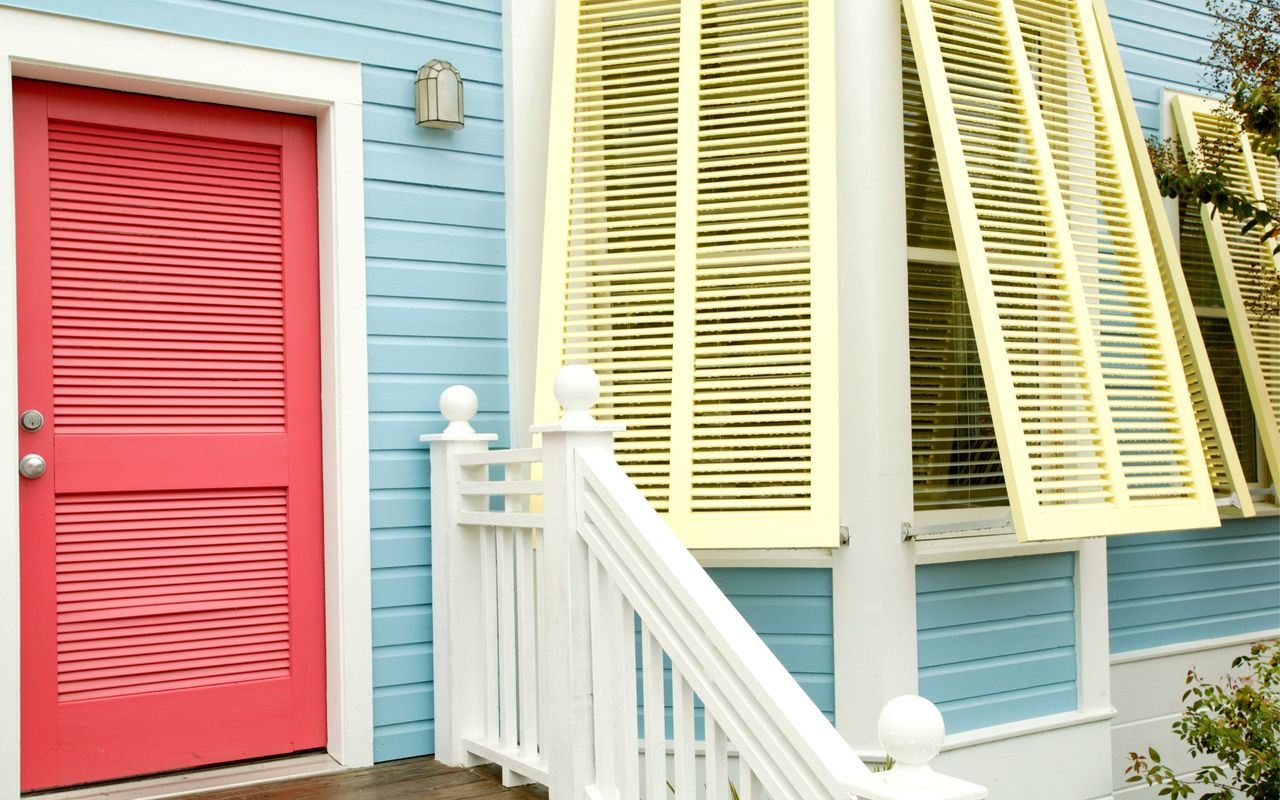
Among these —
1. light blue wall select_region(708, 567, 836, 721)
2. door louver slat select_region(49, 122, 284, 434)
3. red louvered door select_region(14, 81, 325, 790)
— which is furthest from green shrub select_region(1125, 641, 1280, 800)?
door louver slat select_region(49, 122, 284, 434)

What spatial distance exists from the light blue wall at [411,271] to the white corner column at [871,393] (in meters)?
1.06

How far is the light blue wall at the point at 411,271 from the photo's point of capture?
3539 mm

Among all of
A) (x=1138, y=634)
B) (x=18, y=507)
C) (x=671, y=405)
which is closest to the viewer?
(x=18, y=507)

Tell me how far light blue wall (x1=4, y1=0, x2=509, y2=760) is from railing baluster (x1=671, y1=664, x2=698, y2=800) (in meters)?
1.26

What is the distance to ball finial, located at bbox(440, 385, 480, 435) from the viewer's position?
3.50 m

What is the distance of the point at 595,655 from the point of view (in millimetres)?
2771

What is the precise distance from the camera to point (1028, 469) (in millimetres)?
3361

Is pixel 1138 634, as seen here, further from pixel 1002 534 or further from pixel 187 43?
pixel 187 43

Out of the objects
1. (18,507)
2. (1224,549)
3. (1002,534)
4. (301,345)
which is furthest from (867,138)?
(1224,549)

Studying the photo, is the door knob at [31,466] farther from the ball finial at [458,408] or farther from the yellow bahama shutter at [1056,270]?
the yellow bahama shutter at [1056,270]

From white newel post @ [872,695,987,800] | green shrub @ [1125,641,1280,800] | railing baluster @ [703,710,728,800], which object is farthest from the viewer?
green shrub @ [1125,641,1280,800]

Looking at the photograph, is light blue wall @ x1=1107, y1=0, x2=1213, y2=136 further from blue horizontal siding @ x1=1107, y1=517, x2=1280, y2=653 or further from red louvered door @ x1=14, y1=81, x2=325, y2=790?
red louvered door @ x1=14, y1=81, x2=325, y2=790

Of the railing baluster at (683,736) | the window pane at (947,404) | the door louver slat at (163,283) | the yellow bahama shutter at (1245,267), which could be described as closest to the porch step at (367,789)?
the railing baluster at (683,736)

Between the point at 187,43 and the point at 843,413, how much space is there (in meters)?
2.11
